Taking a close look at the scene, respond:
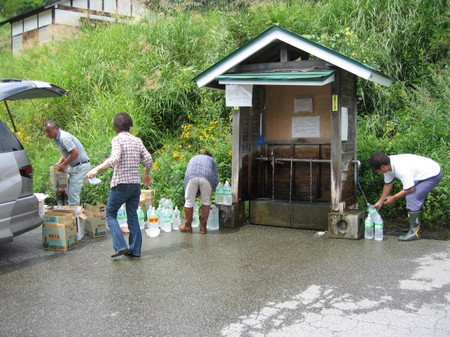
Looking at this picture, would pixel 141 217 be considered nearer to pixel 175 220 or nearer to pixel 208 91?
pixel 175 220

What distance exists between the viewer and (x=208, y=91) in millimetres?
11820

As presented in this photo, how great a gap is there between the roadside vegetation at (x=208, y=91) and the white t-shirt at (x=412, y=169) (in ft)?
2.47

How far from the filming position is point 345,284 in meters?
5.12

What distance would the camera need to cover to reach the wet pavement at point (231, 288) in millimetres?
4113

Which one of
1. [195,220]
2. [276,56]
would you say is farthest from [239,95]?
[195,220]

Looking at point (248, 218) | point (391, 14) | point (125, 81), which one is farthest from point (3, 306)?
point (391, 14)

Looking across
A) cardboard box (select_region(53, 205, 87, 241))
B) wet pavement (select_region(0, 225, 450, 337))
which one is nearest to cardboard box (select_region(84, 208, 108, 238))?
cardboard box (select_region(53, 205, 87, 241))

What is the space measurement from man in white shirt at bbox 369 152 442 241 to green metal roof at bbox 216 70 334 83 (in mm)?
1343

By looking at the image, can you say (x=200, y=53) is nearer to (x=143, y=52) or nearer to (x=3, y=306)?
(x=143, y=52)

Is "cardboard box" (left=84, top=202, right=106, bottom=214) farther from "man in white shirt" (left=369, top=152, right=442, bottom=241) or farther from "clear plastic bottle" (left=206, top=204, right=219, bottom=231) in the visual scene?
"man in white shirt" (left=369, top=152, right=442, bottom=241)

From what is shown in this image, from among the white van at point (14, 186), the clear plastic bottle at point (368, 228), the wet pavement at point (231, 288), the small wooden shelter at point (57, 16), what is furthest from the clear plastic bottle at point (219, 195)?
the small wooden shelter at point (57, 16)

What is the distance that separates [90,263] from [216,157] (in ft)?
13.3

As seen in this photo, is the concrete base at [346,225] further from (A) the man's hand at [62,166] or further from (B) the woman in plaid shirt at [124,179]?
(A) the man's hand at [62,166]

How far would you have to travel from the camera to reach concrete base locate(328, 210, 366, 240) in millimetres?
6918
